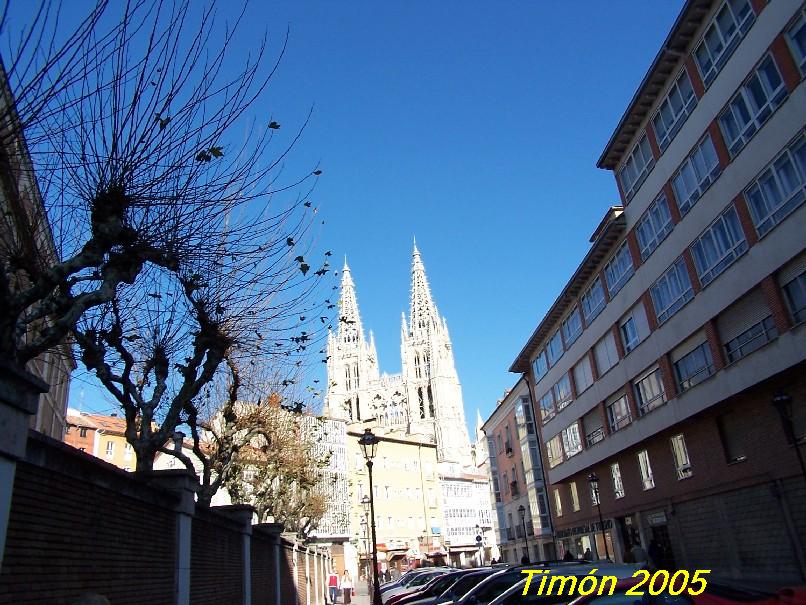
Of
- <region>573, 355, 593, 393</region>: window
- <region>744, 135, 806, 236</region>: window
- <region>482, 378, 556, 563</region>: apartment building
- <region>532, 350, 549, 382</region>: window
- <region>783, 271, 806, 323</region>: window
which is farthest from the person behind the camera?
<region>482, 378, 556, 563</region>: apartment building

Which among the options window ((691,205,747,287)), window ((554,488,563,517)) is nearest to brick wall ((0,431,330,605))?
window ((691,205,747,287))

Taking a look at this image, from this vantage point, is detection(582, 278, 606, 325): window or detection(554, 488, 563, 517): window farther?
detection(554, 488, 563, 517): window

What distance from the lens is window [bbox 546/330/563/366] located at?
114ft

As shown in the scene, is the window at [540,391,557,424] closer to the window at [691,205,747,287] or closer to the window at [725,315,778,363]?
the window at [691,205,747,287]

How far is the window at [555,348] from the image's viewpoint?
34.8 metres

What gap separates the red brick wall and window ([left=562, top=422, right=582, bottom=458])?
26.6m

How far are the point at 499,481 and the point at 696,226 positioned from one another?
125ft

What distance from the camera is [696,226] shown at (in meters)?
20.0

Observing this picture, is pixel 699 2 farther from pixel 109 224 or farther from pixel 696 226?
pixel 109 224

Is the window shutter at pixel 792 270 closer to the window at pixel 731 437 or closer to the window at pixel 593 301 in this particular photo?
the window at pixel 731 437

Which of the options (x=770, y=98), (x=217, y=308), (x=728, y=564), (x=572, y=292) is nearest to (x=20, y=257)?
(x=217, y=308)

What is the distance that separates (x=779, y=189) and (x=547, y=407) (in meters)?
23.4

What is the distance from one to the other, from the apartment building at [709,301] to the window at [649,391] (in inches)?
3.3

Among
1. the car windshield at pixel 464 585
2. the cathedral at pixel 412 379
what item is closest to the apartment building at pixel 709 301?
the car windshield at pixel 464 585
